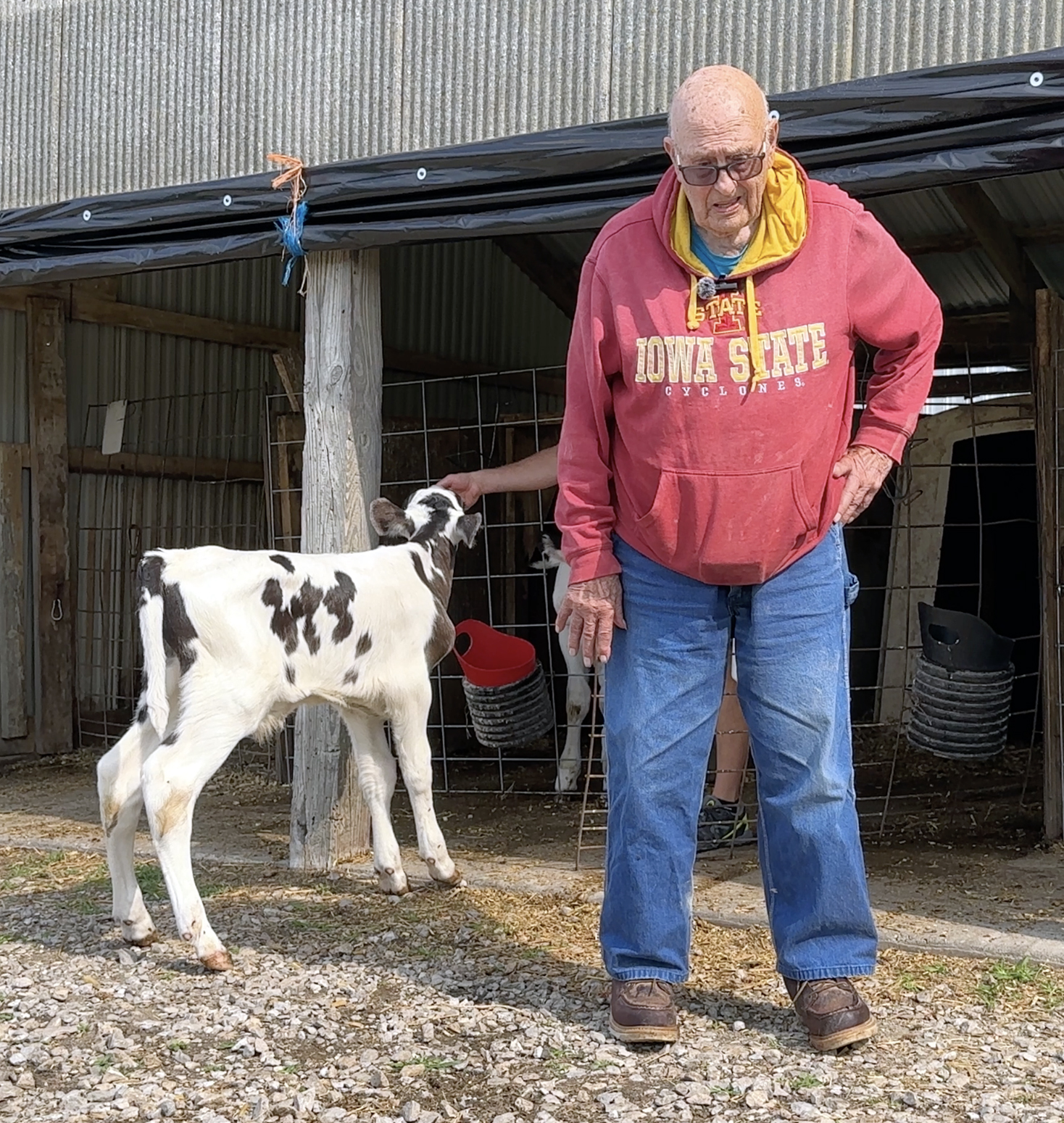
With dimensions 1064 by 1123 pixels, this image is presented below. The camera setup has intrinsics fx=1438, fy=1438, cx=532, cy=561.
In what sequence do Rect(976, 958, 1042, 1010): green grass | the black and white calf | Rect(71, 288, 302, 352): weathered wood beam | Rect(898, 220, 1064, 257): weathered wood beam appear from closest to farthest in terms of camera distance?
Rect(976, 958, 1042, 1010): green grass → the black and white calf → Rect(898, 220, 1064, 257): weathered wood beam → Rect(71, 288, 302, 352): weathered wood beam

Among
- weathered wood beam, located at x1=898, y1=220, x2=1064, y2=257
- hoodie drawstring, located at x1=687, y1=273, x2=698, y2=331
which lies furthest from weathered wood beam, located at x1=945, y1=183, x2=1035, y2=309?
hoodie drawstring, located at x1=687, y1=273, x2=698, y2=331

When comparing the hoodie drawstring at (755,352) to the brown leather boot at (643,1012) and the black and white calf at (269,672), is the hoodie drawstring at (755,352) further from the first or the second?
the black and white calf at (269,672)

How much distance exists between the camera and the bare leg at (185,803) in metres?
4.52

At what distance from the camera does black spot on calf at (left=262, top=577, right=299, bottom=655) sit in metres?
5.04

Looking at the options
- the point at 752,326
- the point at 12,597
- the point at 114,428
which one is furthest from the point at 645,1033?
the point at 114,428

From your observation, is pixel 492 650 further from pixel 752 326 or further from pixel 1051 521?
pixel 752 326

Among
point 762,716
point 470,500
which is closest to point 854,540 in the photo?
point 470,500

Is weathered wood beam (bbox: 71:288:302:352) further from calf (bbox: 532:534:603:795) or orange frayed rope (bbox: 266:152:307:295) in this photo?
orange frayed rope (bbox: 266:152:307:295)

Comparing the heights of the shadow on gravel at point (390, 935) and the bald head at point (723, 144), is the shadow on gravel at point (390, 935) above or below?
below

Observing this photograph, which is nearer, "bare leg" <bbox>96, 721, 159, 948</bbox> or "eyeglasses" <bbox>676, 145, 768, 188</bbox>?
"eyeglasses" <bbox>676, 145, 768, 188</bbox>

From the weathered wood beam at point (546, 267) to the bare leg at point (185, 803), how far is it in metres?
5.31

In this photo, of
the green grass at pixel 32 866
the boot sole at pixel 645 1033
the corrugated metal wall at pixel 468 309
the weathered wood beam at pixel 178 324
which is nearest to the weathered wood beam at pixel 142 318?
the weathered wood beam at pixel 178 324

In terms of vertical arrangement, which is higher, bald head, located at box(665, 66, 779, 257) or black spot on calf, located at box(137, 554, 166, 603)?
bald head, located at box(665, 66, 779, 257)

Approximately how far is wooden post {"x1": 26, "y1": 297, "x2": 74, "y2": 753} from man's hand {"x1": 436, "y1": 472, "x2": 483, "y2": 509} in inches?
160
